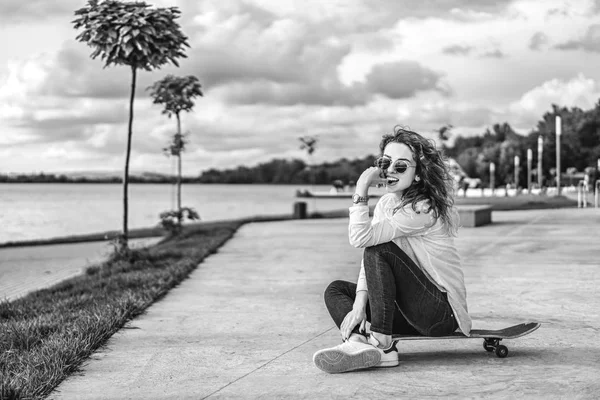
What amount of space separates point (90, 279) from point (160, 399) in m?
6.23

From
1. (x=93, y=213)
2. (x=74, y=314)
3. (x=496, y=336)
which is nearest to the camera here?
(x=496, y=336)

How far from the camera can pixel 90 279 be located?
33.6ft

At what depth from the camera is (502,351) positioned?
5.12 m

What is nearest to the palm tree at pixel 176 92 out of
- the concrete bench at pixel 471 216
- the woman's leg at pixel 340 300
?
the concrete bench at pixel 471 216

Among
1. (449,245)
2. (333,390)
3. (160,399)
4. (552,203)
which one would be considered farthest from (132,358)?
(552,203)

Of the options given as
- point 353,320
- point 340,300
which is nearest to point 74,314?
point 340,300

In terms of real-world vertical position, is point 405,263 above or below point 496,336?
above

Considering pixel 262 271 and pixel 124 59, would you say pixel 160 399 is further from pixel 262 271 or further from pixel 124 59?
pixel 124 59

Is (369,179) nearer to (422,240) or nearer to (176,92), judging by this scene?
(422,240)

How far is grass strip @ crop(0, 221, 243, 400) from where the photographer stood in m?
4.75

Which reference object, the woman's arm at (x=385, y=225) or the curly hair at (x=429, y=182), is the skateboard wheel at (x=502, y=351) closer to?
the curly hair at (x=429, y=182)

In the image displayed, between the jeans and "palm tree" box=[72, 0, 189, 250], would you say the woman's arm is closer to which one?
the jeans

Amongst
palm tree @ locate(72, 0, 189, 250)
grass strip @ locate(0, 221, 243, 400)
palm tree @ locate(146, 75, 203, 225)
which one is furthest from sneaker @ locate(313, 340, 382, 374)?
palm tree @ locate(146, 75, 203, 225)

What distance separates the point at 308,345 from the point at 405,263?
130 cm
